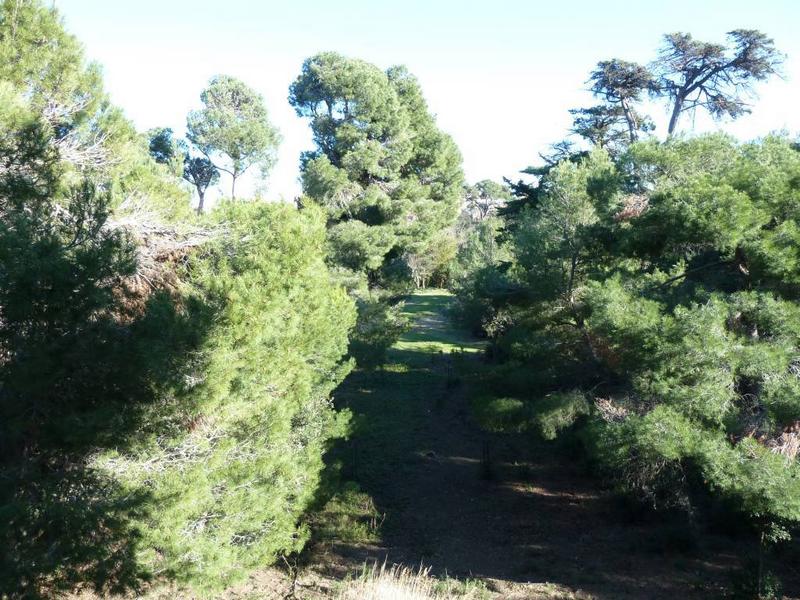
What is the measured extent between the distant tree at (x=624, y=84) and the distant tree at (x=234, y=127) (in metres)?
11.6

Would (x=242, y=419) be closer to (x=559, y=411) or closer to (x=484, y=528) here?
(x=559, y=411)

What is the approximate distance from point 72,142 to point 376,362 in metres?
10.5

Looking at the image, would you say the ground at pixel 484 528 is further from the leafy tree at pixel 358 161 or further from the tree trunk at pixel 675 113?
the tree trunk at pixel 675 113

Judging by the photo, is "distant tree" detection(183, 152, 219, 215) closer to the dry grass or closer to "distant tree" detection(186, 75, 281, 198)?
"distant tree" detection(186, 75, 281, 198)

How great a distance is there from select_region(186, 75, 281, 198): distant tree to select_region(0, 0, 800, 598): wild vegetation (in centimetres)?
946

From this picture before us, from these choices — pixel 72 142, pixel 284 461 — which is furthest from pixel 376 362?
pixel 72 142

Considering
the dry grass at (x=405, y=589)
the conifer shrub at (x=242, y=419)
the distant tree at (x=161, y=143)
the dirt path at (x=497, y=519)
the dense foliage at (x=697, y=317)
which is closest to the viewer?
the conifer shrub at (x=242, y=419)

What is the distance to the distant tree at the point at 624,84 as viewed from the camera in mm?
20562

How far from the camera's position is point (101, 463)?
7.26 meters

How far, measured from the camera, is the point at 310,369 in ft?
36.1

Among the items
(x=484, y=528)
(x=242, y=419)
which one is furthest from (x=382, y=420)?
(x=242, y=419)

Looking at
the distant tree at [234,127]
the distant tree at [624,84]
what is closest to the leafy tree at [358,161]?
the distant tree at [234,127]

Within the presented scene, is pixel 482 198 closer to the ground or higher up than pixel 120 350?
higher up

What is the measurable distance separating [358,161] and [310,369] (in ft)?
36.6
